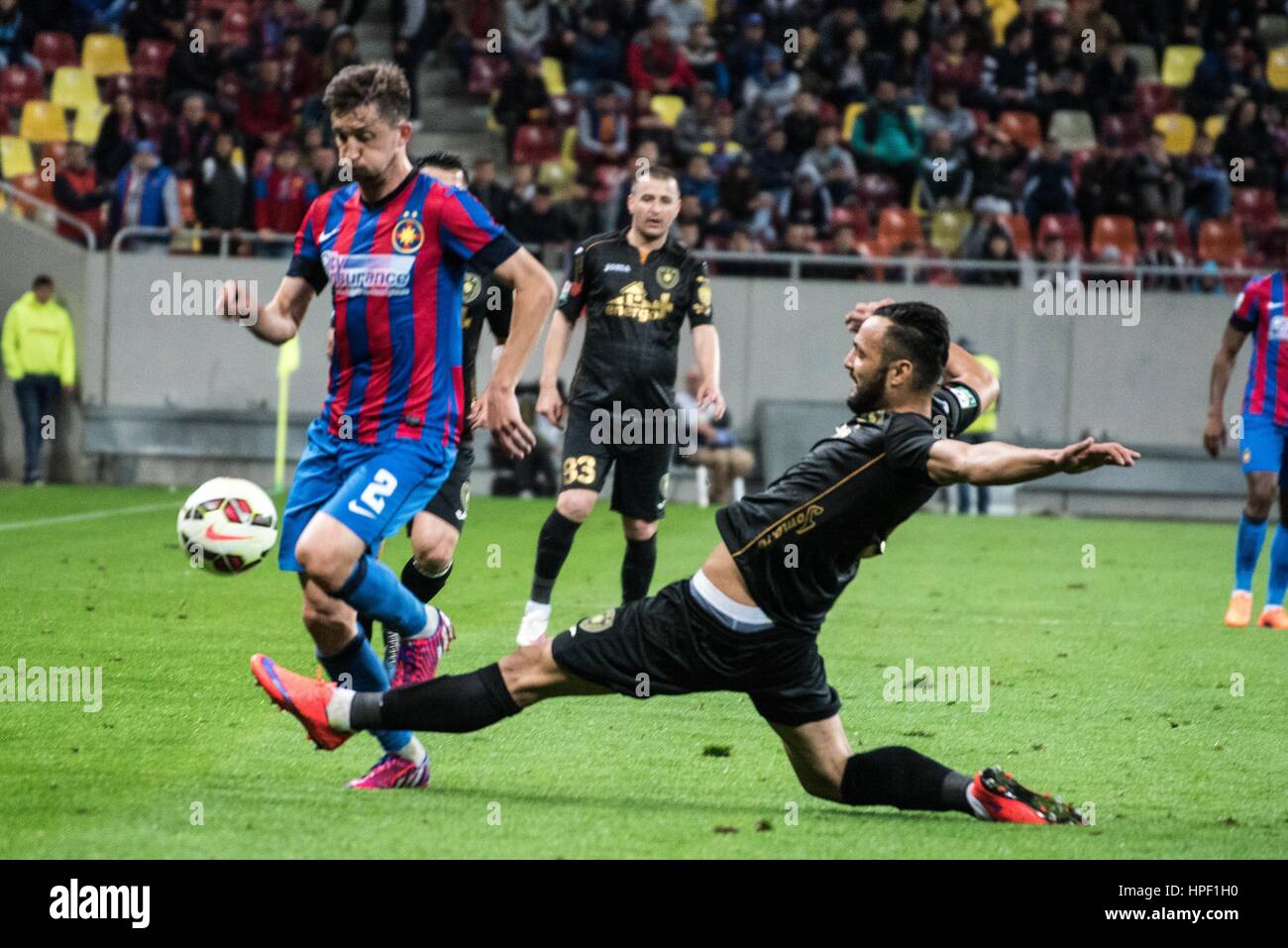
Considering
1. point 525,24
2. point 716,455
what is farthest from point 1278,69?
point 716,455

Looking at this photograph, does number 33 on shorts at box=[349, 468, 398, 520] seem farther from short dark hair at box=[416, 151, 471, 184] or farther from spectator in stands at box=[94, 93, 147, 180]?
spectator in stands at box=[94, 93, 147, 180]

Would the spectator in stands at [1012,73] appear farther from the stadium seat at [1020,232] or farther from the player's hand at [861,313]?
the player's hand at [861,313]

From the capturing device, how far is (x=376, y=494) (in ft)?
17.8

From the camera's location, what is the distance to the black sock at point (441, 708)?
507 cm

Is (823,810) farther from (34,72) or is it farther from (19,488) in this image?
(34,72)

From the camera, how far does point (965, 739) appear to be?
6.48 metres

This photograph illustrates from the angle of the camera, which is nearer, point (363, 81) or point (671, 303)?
point (363, 81)

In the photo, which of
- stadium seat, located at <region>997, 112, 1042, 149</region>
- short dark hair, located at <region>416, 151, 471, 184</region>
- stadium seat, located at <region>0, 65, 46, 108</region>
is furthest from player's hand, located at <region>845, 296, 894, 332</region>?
stadium seat, located at <region>0, 65, 46, 108</region>

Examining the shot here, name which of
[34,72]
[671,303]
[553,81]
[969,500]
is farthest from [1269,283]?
[34,72]

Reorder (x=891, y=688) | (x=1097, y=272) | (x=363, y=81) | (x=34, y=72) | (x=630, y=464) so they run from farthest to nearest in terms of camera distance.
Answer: (x=34, y=72)
(x=1097, y=272)
(x=630, y=464)
(x=891, y=688)
(x=363, y=81)

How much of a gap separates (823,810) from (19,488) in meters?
15.2

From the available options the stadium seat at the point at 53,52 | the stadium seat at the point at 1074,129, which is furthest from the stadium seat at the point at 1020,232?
the stadium seat at the point at 53,52

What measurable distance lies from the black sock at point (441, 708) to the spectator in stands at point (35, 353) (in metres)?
15.8

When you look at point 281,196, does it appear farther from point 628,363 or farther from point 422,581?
point 422,581
